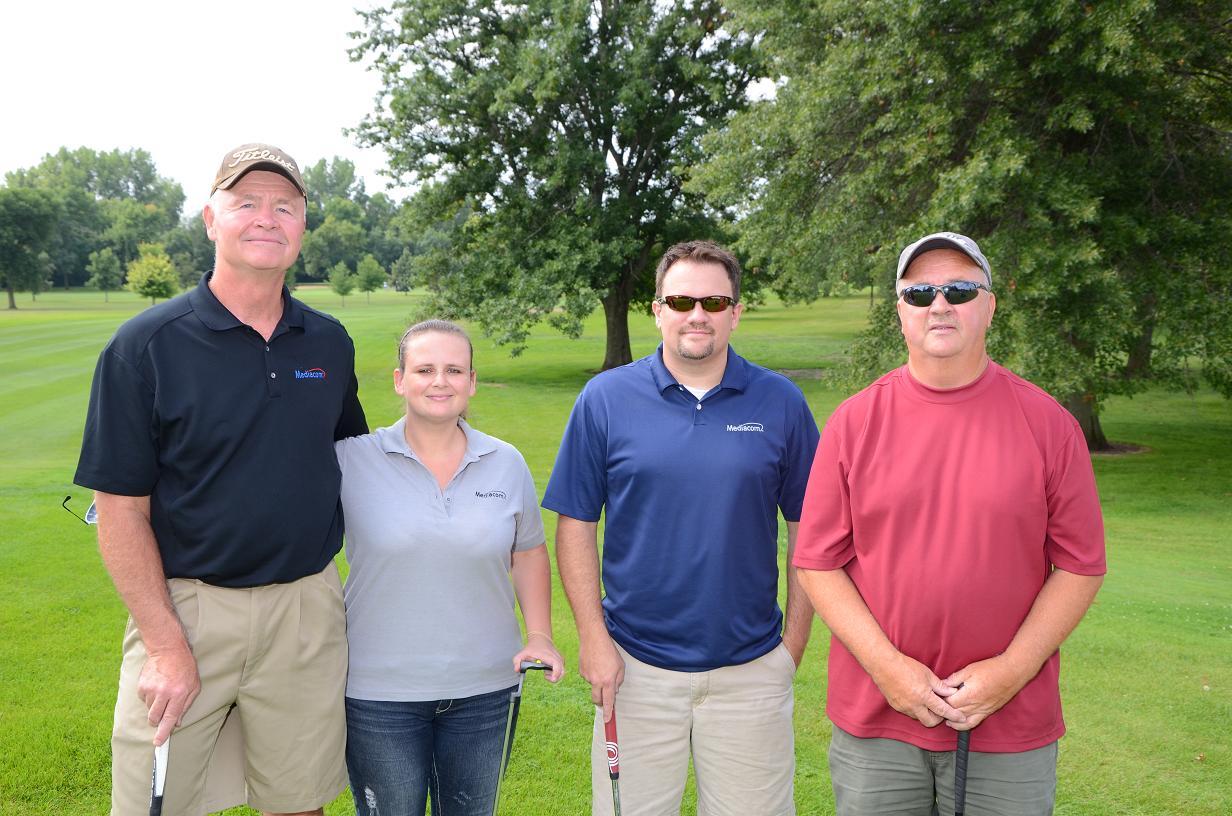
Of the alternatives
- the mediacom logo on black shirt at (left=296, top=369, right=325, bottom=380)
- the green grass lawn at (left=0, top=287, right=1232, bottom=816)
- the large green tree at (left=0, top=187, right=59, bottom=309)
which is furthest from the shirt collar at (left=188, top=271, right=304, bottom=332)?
the large green tree at (left=0, top=187, right=59, bottom=309)

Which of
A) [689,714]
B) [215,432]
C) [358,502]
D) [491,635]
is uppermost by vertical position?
[215,432]

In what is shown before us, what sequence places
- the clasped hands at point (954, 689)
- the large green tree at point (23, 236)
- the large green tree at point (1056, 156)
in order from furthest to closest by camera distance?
the large green tree at point (23, 236) → the large green tree at point (1056, 156) → the clasped hands at point (954, 689)

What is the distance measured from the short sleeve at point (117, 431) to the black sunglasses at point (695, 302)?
1665 mm

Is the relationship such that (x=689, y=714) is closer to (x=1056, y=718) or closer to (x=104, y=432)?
(x=1056, y=718)

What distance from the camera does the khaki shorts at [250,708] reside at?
116 inches

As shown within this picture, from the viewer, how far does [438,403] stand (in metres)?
3.26

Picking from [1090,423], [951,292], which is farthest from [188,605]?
[1090,423]

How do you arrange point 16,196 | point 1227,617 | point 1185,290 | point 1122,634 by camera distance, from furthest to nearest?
point 16,196
point 1185,290
point 1227,617
point 1122,634

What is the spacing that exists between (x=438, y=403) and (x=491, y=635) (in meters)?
0.79

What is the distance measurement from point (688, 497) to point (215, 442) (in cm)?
147

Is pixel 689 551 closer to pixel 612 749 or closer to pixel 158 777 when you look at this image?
pixel 612 749

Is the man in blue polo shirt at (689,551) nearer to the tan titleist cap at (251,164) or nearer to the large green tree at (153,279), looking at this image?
the tan titleist cap at (251,164)

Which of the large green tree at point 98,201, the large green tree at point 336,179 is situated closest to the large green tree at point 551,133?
the large green tree at point 98,201

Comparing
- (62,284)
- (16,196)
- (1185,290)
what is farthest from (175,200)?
(1185,290)
